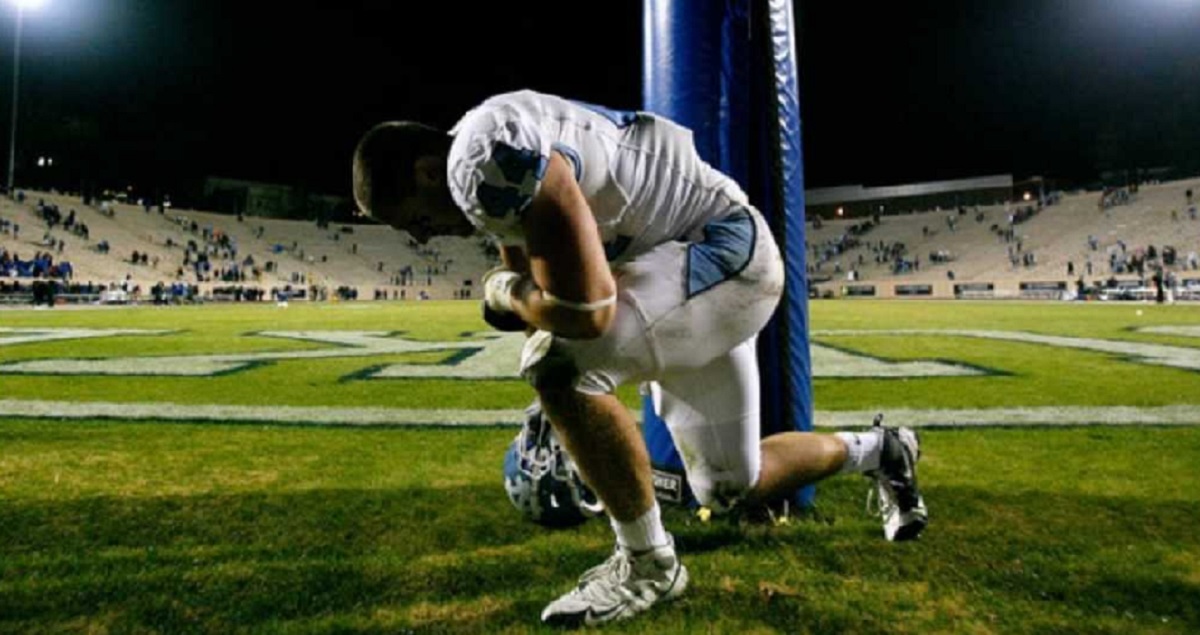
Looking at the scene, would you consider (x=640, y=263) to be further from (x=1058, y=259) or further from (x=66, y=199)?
(x=66, y=199)

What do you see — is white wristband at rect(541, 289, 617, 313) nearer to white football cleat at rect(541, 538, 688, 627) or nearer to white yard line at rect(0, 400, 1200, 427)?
white football cleat at rect(541, 538, 688, 627)

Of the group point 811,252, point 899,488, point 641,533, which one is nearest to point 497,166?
point 641,533

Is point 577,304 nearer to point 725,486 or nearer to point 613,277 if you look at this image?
point 613,277

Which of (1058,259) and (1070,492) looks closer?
(1070,492)

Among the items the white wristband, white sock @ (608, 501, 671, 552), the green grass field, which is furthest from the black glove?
the green grass field

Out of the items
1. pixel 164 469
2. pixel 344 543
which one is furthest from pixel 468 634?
pixel 164 469

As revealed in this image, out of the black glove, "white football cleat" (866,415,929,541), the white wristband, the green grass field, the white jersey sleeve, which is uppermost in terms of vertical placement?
the white jersey sleeve

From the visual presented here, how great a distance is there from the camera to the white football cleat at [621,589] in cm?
197

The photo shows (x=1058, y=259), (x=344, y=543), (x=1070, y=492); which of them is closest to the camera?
(x=344, y=543)

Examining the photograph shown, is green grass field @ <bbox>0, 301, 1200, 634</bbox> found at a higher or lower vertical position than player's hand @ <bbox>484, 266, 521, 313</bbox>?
lower

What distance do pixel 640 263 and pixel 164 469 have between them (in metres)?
2.85

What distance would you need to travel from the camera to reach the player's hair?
5.88ft

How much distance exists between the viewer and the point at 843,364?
800cm

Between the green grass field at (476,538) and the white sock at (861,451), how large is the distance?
0.25 metres
